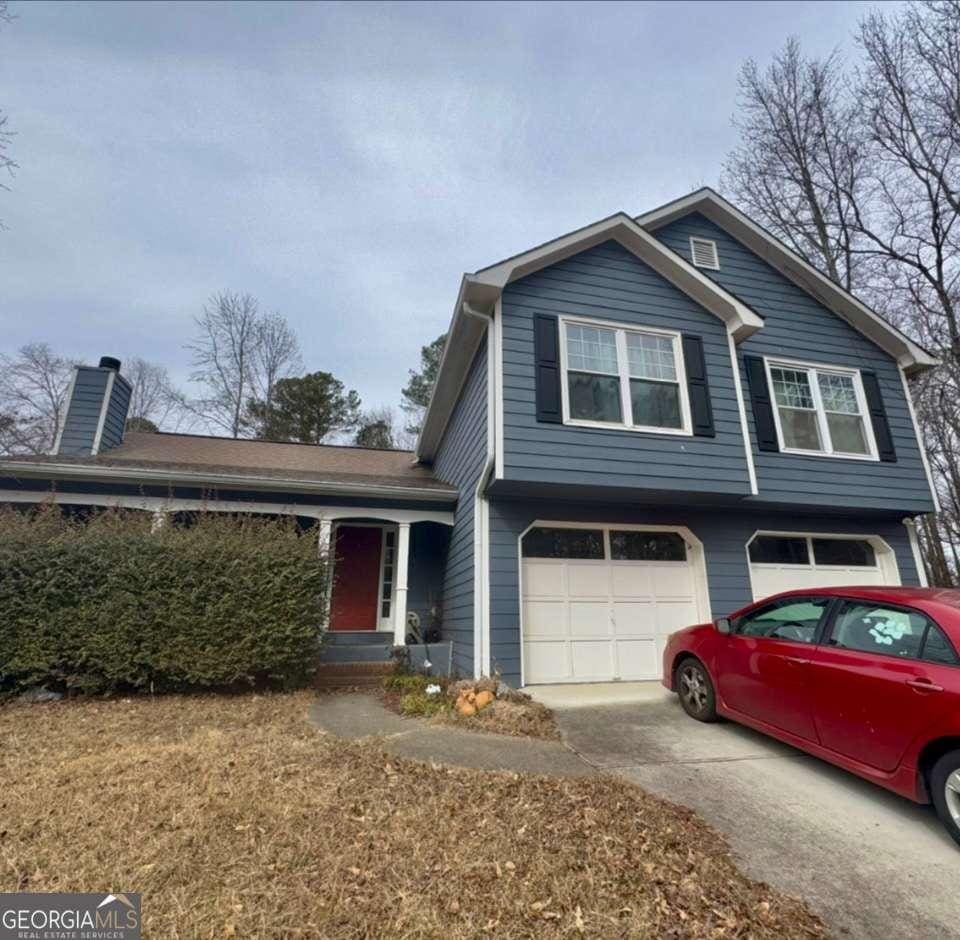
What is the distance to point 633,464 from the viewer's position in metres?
6.59

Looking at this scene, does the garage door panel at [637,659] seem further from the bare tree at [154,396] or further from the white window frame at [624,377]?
the bare tree at [154,396]

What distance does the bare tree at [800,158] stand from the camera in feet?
44.2

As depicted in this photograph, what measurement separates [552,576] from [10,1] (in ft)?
33.9

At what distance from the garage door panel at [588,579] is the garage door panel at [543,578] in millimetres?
127

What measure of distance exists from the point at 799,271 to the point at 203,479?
1101 centimetres

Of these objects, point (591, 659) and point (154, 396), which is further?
point (154, 396)

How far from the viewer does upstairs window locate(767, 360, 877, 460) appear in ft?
26.2

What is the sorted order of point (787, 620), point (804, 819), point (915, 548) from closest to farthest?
point (804, 819)
point (787, 620)
point (915, 548)

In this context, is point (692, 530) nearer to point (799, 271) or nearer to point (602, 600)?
point (602, 600)

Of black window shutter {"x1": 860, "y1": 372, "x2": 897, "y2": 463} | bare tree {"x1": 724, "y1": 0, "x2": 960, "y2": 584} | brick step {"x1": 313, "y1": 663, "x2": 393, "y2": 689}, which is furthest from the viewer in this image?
bare tree {"x1": 724, "y1": 0, "x2": 960, "y2": 584}

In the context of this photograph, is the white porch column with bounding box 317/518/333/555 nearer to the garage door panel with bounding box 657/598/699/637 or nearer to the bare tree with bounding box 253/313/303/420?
the garage door panel with bounding box 657/598/699/637

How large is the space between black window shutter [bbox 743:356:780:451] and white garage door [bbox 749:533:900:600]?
1.51 meters

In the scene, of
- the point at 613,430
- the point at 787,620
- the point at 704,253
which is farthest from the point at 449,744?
the point at 704,253

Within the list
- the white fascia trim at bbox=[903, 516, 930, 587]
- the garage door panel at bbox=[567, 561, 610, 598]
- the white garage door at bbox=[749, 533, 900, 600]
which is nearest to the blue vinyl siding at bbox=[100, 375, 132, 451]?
Answer: the garage door panel at bbox=[567, 561, 610, 598]
